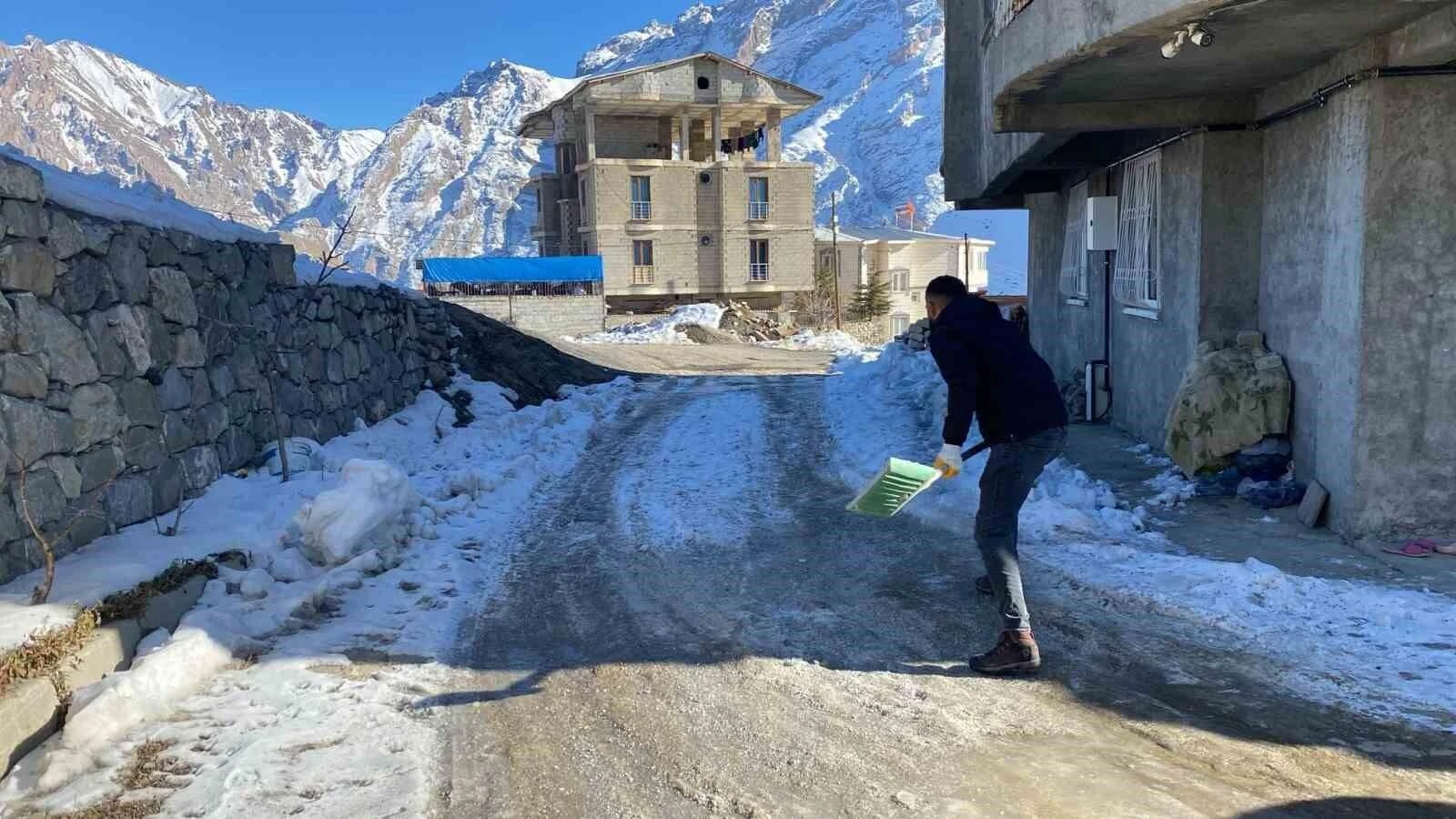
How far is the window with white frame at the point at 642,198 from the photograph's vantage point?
4584 centimetres

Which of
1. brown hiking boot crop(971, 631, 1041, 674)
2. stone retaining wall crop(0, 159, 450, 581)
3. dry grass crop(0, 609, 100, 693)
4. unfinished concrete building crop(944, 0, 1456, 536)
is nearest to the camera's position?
dry grass crop(0, 609, 100, 693)

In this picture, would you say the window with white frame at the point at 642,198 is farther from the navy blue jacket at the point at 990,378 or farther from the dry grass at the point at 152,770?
the dry grass at the point at 152,770

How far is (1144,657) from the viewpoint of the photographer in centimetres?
469

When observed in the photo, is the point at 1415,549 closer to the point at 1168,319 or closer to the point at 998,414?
the point at 998,414

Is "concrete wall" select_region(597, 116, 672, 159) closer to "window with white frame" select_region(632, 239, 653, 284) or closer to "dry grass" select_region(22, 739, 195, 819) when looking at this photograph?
"window with white frame" select_region(632, 239, 653, 284)

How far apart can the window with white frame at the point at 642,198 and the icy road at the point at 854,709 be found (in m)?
40.2

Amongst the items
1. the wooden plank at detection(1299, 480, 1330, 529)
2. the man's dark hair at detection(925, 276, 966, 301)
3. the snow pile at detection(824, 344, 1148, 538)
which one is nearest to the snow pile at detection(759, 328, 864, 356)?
the snow pile at detection(824, 344, 1148, 538)

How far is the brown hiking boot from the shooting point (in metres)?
4.52

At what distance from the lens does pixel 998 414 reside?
15.7ft

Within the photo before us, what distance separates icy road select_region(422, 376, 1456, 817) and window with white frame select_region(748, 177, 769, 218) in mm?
41822

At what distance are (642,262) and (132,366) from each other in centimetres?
4087

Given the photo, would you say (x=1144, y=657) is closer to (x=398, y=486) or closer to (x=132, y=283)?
(x=398, y=486)

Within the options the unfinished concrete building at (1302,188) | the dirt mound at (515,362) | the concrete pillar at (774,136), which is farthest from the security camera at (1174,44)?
the concrete pillar at (774,136)

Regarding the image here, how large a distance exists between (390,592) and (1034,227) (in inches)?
456
